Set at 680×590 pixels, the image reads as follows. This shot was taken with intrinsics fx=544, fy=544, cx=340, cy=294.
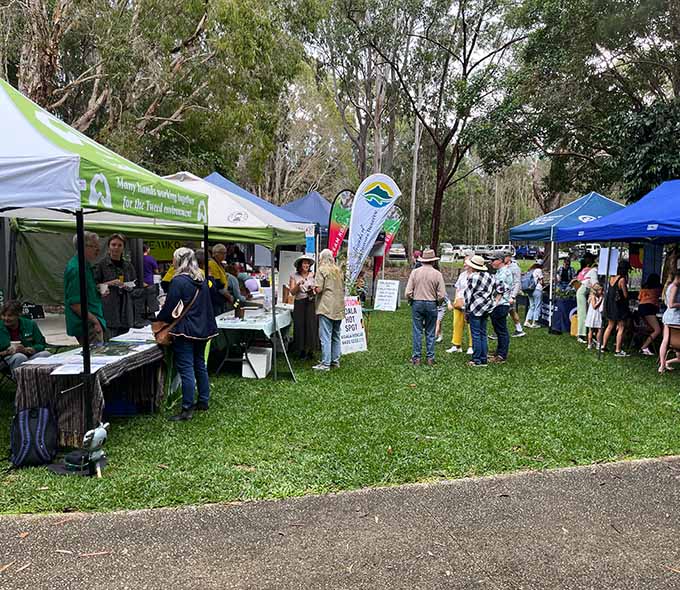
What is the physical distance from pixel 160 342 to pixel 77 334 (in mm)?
1070

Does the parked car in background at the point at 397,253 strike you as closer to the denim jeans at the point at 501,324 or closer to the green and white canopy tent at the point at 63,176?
the denim jeans at the point at 501,324

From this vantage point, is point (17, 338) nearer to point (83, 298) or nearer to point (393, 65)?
point (83, 298)

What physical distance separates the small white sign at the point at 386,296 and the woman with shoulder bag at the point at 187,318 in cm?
940

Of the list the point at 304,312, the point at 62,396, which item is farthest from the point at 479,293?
the point at 62,396

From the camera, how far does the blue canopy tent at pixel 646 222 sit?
6.89 metres

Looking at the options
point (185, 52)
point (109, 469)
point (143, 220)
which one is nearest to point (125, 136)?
point (185, 52)

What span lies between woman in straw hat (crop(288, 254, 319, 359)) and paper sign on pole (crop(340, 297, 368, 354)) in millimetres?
538

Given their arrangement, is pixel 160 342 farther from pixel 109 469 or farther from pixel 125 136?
pixel 125 136

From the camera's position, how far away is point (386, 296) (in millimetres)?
14547

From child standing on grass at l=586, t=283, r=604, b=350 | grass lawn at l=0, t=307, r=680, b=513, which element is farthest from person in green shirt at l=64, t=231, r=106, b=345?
child standing on grass at l=586, t=283, r=604, b=350

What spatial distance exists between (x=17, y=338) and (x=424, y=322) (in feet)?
17.3

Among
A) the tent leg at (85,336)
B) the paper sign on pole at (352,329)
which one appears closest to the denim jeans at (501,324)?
the paper sign on pole at (352,329)

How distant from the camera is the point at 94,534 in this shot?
3.19m

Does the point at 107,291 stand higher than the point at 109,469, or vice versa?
the point at 107,291
